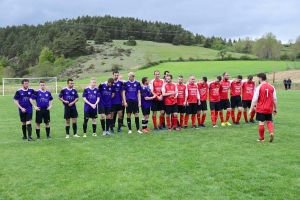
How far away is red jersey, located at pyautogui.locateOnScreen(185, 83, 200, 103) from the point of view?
42.5 feet

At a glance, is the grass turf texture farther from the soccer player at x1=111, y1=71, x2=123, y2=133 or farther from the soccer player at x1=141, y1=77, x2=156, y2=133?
the soccer player at x1=111, y1=71, x2=123, y2=133

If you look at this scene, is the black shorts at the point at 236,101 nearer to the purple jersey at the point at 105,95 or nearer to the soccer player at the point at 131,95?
the soccer player at the point at 131,95

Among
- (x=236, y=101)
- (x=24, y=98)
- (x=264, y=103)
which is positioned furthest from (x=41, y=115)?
(x=236, y=101)

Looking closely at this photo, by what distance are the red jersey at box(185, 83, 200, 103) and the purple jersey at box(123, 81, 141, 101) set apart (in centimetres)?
A: 218

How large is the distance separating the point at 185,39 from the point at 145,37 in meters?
16.9

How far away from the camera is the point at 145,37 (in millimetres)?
126250

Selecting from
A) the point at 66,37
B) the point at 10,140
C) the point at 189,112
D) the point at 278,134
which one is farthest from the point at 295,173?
the point at 66,37

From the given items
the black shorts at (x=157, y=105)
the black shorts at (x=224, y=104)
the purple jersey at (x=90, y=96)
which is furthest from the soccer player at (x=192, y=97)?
the purple jersey at (x=90, y=96)

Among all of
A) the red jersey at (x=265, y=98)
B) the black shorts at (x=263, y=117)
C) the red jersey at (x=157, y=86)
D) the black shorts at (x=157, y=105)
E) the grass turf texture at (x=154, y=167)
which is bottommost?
the grass turf texture at (x=154, y=167)

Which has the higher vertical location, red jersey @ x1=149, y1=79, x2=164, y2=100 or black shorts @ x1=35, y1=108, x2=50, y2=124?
red jersey @ x1=149, y1=79, x2=164, y2=100

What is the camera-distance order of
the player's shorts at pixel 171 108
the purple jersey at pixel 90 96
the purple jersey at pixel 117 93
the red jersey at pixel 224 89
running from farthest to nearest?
the red jersey at pixel 224 89
the purple jersey at pixel 117 93
the player's shorts at pixel 171 108
the purple jersey at pixel 90 96

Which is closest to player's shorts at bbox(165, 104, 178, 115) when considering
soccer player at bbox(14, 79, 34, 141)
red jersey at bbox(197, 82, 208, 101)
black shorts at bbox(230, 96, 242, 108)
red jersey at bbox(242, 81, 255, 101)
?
red jersey at bbox(197, 82, 208, 101)

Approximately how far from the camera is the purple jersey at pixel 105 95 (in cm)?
1204

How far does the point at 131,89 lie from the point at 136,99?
1.51 feet
